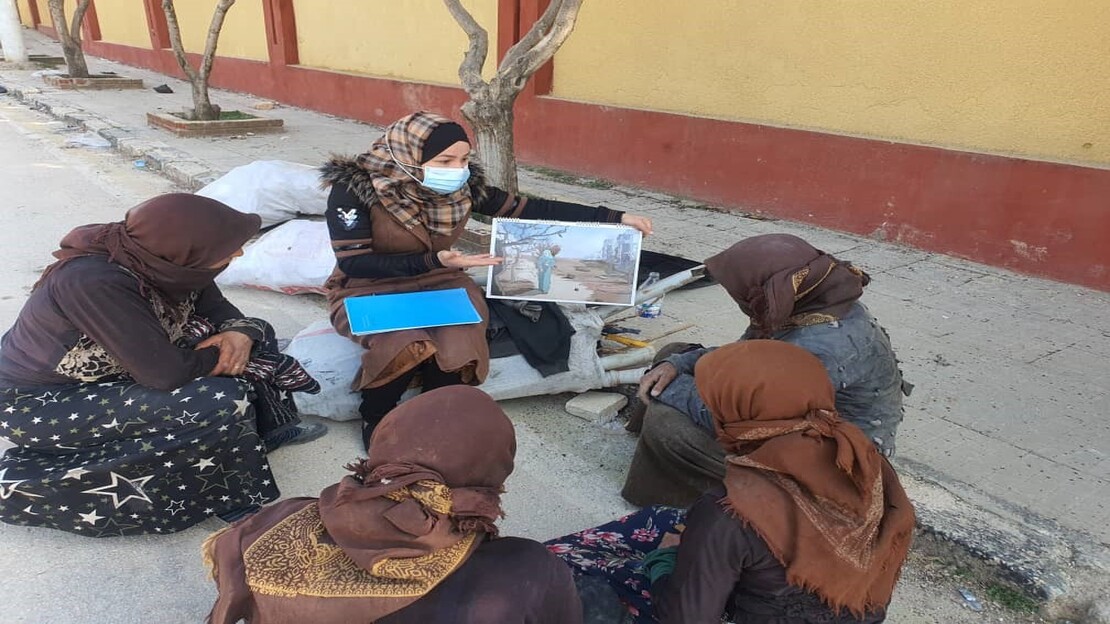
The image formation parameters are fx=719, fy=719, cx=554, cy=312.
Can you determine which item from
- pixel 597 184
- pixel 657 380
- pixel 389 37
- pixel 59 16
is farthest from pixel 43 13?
pixel 657 380

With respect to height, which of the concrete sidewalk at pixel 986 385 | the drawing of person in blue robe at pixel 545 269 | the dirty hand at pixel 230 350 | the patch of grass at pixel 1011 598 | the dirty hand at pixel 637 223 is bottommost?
the patch of grass at pixel 1011 598

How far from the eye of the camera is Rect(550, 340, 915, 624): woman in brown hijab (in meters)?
1.52

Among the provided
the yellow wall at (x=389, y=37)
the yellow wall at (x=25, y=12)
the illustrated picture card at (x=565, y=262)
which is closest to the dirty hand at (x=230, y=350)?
the illustrated picture card at (x=565, y=262)

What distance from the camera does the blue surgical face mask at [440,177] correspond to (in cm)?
287

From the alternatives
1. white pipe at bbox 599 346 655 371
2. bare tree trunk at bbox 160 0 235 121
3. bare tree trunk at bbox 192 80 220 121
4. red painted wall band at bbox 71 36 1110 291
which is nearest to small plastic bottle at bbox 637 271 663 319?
white pipe at bbox 599 346 655 371

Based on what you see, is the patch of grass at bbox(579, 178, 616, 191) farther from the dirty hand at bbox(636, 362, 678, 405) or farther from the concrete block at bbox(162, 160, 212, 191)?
the dirty hand at bbox(636, 362, 678, 405)

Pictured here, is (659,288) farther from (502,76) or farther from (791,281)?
(502,76)

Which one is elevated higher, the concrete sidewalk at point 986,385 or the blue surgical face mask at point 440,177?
the blue surgical face mask at point 440,177

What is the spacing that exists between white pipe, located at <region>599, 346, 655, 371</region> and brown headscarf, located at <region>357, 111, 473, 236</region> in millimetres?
1004

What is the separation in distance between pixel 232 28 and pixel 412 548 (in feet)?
51.9

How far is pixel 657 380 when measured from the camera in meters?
2.58

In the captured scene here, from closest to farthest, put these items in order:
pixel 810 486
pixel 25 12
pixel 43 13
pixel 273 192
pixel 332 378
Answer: pixel 810 486
pixel 332 378
pixel 273 192
pixel 43 13
pixel 25 12

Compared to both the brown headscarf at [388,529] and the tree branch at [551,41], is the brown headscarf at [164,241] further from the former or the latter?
the tree branch at [551,41]

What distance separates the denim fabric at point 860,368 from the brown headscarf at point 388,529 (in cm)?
104
